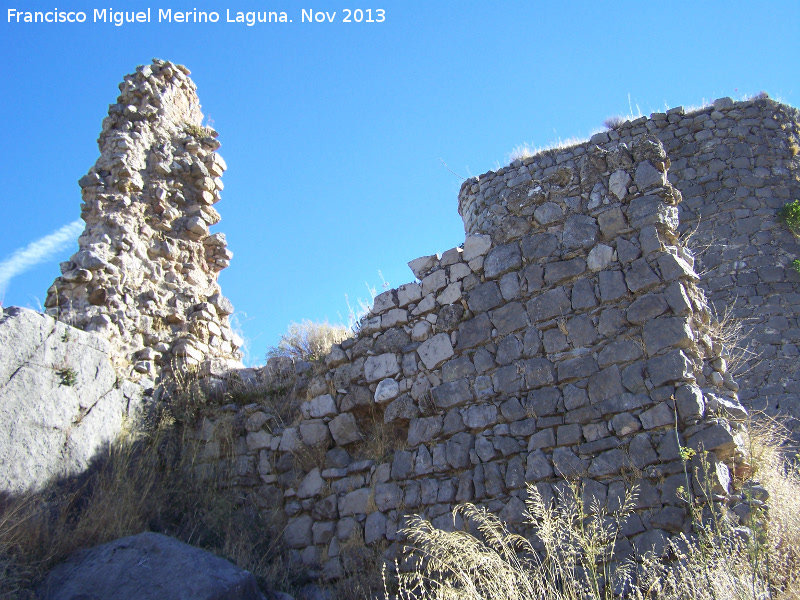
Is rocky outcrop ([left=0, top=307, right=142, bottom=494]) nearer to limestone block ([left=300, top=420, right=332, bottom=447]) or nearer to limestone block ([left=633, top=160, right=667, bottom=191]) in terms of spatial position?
limestone block ([left=300, top=420, right=332, bottom=447])

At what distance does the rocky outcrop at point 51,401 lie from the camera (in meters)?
4.95

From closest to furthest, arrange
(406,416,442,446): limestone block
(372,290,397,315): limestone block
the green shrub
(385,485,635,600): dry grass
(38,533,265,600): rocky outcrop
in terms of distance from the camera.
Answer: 1. (385,485,635,600): dry grass
2. (38,533,265,600): rocky outcrop
3. (406,416,442,446): limestone block
4. (372,290,397,315): limestone block
5. the green shrub

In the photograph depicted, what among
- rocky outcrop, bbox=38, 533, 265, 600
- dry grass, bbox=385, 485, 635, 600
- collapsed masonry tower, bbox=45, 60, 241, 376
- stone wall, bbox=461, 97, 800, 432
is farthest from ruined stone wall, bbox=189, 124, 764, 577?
stone wall, bbox=461, 97, 800, 432

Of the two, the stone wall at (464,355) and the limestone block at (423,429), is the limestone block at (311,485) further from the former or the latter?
the limestone block at (423,429)

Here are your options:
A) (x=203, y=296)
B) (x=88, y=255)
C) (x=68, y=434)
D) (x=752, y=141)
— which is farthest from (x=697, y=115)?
Answer: (x=68, y=434)

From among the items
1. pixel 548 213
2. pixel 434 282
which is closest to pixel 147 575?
pixel 434 282

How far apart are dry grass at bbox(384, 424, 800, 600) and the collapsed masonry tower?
3.84 metres

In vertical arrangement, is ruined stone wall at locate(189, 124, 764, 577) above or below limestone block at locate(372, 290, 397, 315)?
below

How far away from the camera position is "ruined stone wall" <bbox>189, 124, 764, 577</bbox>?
166 inches

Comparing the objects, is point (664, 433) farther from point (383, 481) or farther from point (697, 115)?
point (697, 115)

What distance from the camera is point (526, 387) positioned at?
191 inches

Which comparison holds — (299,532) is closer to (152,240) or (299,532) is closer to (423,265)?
(423,265)

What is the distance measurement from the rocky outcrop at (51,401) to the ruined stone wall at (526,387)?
1020 millimetres

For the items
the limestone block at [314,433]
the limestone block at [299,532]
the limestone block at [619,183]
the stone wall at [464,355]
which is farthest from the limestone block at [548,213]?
the limestone block at [299,532]
